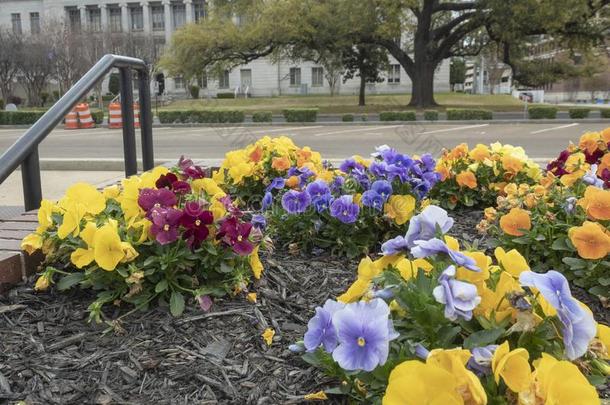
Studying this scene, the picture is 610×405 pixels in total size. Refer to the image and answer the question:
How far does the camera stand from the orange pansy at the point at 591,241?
2.22 meters

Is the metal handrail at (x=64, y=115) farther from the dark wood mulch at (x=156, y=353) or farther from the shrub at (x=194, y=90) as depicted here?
the shrub at (x=194, y=90)

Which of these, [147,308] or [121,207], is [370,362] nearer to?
[147,308]

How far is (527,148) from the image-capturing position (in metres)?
13.3

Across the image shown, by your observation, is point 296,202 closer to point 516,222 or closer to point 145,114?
point 516,222

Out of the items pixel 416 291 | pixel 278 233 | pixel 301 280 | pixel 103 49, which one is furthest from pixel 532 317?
pixel 103 49

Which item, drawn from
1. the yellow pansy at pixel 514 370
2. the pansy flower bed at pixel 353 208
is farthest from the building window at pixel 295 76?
the yellow pansy at pixel 514 370

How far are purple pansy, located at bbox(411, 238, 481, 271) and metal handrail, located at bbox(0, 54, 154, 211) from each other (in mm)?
1775

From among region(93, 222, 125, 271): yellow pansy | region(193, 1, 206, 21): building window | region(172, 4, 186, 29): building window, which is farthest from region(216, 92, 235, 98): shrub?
region(93, 222, 125, 271): yellow pansy

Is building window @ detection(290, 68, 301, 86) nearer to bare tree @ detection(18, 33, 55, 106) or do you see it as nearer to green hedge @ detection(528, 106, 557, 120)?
bare tree @ detection(18, 33, 55, 106)

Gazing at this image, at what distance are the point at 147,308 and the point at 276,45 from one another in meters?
29.4

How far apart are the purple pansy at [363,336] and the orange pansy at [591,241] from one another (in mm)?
1197

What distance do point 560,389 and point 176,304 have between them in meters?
1.33

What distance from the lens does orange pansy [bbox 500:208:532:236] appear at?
101 inches

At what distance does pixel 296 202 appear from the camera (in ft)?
9.48
